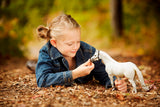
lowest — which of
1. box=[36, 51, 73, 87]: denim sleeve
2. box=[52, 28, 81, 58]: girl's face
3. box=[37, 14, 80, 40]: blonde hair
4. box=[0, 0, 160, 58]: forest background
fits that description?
box=[36, 51, 73, 87]: denim sleeve

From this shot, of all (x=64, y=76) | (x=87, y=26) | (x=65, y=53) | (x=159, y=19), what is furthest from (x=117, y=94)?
(x=87, y=26)

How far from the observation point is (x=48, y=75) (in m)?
2.77

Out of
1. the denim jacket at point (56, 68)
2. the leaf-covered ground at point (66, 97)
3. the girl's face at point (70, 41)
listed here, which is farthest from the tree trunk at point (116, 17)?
the girl's face at point (70, 41)

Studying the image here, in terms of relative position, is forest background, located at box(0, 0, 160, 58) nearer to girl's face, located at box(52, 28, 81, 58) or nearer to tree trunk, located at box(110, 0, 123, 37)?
tree trunk, located at box(110, 0, 123, 37)

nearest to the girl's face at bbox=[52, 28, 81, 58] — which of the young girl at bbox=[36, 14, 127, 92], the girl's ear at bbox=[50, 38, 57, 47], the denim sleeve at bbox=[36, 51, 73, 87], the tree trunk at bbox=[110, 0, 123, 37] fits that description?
the young girl at bbox=[36, 14, 127, 92]

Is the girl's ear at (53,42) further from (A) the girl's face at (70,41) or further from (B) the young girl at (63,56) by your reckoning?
(A) the girl's face at (70,41)

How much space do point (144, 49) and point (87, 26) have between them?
17.7 ft

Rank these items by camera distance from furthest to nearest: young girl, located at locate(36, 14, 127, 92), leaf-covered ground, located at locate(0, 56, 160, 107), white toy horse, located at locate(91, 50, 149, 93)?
young girl, located at locate(36, 14, 127, 92) < white toy horse, located at locate(91, 50, 149, 93) < leaf-covered ground, located at locate(0, 56, 160, 107)

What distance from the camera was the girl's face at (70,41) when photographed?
2.76m

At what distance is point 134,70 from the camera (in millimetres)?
2527

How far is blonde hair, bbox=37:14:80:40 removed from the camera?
283 cm

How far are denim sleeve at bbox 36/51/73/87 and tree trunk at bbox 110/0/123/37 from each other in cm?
630

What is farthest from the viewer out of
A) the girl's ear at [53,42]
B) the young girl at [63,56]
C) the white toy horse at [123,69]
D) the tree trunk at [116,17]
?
the tree trunk at [116,17]

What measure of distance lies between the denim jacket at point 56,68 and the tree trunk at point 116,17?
18.8ft
